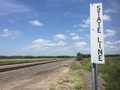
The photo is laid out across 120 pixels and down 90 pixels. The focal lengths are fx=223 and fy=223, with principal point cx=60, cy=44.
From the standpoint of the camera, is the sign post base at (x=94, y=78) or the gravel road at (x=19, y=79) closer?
the sign post base at (x=94, y=78)

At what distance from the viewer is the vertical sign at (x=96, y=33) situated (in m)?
3.10

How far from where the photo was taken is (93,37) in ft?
10.2

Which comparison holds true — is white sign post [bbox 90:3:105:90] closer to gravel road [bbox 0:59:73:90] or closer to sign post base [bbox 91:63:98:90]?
sign post base [bbox 91:63:98:90]

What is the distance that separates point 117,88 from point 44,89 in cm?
447

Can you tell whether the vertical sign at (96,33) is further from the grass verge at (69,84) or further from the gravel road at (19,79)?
the gravel road at (19,79)

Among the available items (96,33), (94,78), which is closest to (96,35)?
(96,33)

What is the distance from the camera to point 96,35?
122 inches

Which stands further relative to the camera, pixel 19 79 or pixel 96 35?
pixel 19 79

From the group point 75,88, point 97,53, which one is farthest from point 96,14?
point 75,88

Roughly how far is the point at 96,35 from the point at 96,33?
28 millimetres

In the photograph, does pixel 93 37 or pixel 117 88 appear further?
pixel 117 88

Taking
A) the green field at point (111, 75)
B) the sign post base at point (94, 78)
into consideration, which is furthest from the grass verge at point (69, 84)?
the sign post base at point (94, 78)

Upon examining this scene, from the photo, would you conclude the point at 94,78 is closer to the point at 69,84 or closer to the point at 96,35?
the point at 96,35

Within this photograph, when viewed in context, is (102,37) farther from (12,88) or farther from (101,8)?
(12,88)
